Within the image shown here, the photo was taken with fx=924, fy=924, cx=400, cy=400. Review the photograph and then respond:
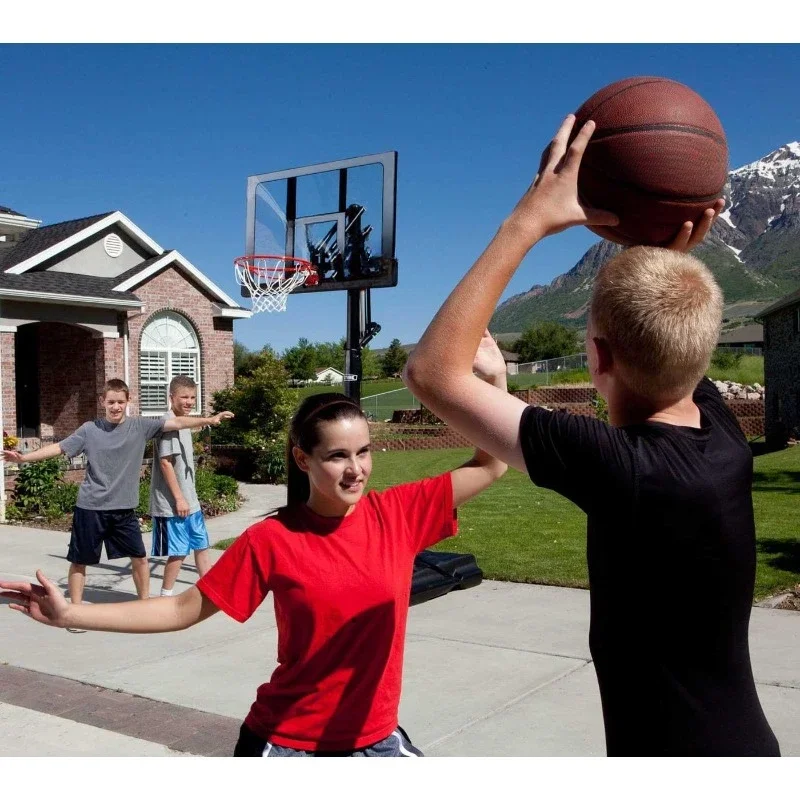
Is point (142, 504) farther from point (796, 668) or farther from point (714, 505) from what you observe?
point (714, 505)

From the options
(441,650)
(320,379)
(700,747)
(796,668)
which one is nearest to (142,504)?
(441,650)

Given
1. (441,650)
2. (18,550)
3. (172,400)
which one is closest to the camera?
(441,650)

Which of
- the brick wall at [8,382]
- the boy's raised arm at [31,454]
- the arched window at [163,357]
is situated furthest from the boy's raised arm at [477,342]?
the arched window at [163,357]

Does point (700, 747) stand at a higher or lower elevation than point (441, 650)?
higher

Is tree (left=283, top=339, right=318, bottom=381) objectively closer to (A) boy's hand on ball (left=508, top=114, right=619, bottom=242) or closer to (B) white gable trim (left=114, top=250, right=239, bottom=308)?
(B) white gable trim (left=114, top=250, right=239, bottom=308)

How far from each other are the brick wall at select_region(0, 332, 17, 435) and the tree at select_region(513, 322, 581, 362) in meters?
57.4

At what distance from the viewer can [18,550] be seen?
10516mm

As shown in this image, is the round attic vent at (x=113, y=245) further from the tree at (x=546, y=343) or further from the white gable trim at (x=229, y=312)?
the tree at (x=546, y=343)

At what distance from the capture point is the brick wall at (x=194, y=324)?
68.8ft

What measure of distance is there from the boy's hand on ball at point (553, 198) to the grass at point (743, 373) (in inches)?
1590

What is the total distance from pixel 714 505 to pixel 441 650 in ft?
15.3

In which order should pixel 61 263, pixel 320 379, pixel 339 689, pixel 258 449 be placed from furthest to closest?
pixel 320 379
pixel 61 263
pixel 258 449
pixel 339 689

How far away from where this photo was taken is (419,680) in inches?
217

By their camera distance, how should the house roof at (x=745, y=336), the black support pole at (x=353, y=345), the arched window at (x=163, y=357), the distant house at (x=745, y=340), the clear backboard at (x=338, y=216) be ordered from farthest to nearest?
the house roof at (x=745, y=336)
the distant house at (x=745, y=340)
the arched window at (x=163, y=357)
the clear backboard at (x=338, y=216)
the black support pole at (x=353, y=345)
